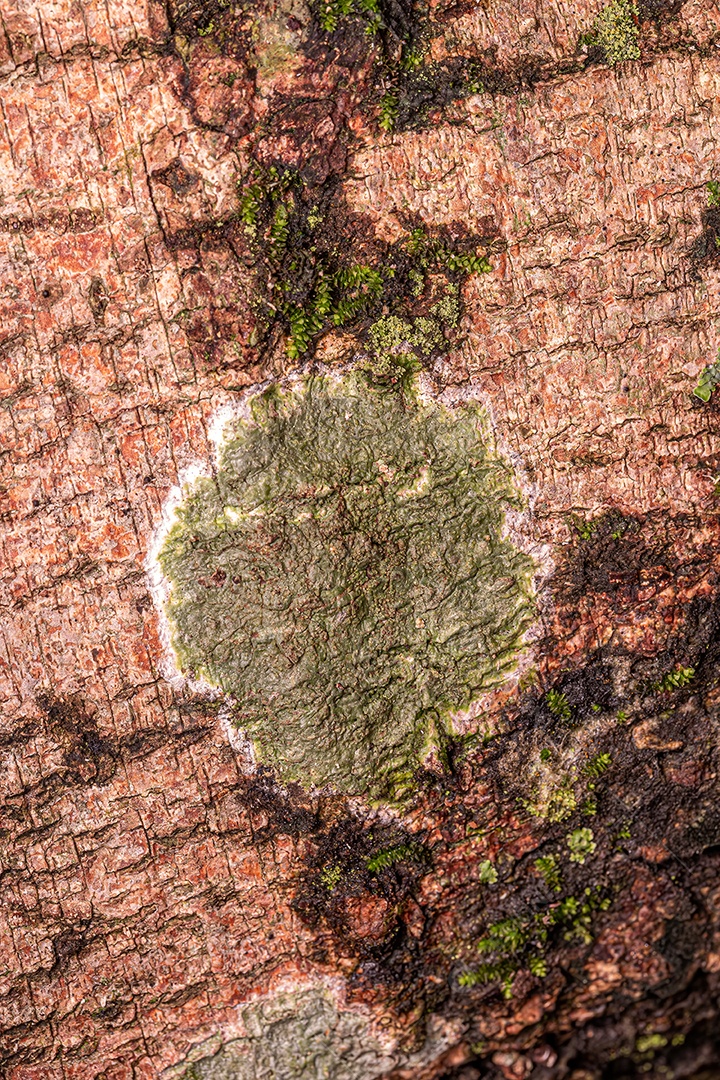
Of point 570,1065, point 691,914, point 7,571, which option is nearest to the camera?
point 570,1065

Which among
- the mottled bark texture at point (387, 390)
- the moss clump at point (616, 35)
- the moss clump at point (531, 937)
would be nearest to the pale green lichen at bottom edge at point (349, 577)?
the mottled bark texture at point (387, 390)

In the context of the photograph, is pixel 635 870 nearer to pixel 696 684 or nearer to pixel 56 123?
pixel 696 684

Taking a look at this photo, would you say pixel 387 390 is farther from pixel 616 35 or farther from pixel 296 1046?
pixel 296 1046

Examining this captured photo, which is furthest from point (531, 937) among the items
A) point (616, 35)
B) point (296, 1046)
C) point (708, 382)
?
point (616, 35)

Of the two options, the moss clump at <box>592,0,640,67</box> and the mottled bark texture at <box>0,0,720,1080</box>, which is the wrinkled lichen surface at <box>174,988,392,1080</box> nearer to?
the mottled bark texture at <box>0,0,720,1080</box>

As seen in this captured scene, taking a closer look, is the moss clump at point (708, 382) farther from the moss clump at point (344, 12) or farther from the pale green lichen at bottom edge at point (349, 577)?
the moss clump at point (344, 12)

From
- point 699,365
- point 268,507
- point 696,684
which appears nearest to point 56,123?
point 268,507

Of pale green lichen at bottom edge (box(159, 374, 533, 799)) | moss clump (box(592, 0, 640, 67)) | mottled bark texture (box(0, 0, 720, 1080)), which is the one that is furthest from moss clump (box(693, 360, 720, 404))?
moss clump (box(592, 0, 640, 67))
